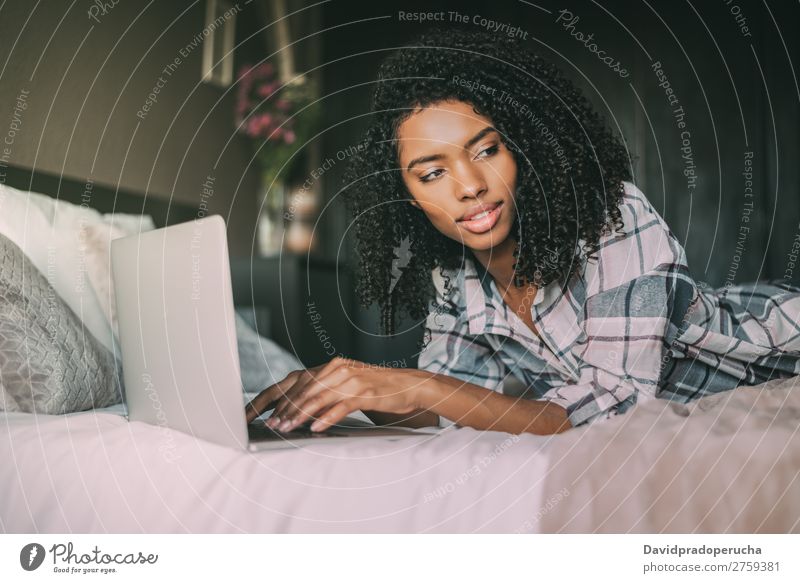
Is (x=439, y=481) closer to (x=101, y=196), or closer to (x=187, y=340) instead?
(x=187, y=340)

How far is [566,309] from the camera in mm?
838

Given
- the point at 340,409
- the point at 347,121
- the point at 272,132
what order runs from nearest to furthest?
1. the point at 340,409
2. the point at 272,132
3. the point at 347,121

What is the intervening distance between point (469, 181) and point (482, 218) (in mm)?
53

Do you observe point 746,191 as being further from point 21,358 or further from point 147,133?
point 21,358

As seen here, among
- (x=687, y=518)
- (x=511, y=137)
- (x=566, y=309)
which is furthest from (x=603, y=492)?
(x=511, y=137)

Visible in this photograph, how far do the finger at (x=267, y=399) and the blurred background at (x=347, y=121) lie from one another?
2.49 ft

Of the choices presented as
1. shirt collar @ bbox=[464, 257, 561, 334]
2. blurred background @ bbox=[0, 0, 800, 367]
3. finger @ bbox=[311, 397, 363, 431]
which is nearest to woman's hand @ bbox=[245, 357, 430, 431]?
finger @ bbox=[311, 397, 363, 431]

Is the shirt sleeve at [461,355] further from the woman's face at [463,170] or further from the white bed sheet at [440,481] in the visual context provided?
the white bed sheet at [440,481]

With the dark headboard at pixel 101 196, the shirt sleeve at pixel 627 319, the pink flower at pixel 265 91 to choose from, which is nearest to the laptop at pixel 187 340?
the shirt sleeve at pixel 627 319

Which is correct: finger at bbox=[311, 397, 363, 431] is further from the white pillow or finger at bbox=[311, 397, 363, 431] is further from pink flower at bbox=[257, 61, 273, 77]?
pink flower at bbox=[257, 61, 273, 77]

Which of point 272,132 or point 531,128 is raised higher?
point 272,132

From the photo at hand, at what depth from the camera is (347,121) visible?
2148mm

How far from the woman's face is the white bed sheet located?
1.17ft

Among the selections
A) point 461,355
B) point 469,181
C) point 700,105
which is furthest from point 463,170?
point 700,105
